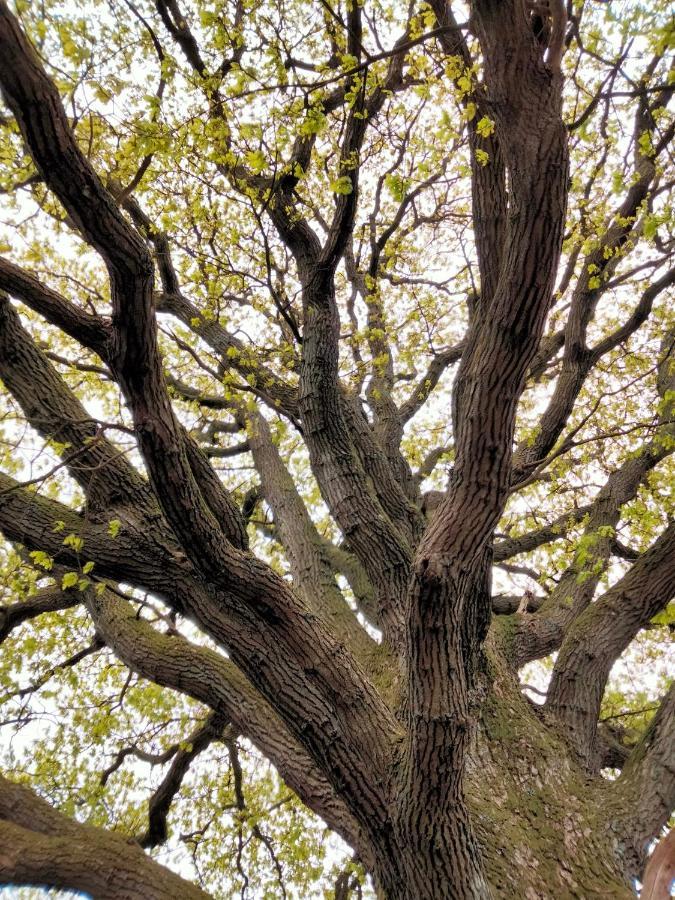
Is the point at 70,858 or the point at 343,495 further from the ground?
the point at 343,495

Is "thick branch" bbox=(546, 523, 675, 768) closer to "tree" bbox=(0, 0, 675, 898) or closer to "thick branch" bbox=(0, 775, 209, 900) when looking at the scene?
"tree" bbox=(0, 0, 675, 898)

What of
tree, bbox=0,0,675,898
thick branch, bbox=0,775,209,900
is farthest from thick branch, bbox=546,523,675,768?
thick branch, bbox=0,775,209,900

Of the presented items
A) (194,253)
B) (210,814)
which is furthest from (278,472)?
(210,814)

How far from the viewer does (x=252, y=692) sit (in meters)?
4.06

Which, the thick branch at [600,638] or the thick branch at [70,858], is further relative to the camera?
the thick branch at [600,638]

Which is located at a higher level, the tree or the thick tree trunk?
the tree

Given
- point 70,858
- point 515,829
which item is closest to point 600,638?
point 515,829

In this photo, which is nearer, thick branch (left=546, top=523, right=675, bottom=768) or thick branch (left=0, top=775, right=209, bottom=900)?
thick branch (left=0, top=775, right=209, bottom=900)

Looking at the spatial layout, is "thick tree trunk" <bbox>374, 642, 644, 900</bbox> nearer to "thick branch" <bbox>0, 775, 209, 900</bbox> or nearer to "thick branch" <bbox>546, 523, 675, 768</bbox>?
"thick branch" <bbox>546, 523, 675, 768</bbox>

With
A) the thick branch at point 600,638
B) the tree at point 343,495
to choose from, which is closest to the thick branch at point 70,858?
the tree at point 343,495

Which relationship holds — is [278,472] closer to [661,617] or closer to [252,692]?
[252,692]

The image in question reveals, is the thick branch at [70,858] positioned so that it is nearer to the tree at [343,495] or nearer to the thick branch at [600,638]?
the tree at [343,495]

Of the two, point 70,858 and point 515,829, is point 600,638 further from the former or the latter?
point 70,858

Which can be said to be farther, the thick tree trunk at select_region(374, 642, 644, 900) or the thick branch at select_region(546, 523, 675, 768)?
the thick branch at select_region(546, 523, 675, 768)
